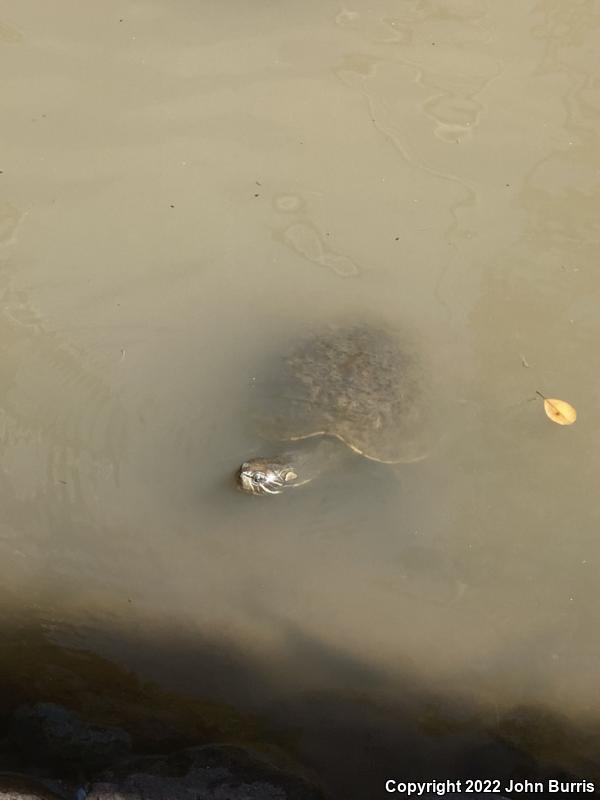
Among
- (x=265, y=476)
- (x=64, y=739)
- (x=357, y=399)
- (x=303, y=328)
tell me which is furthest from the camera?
(x=303, y=328)

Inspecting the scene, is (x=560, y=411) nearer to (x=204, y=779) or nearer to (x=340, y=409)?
(x=340, y=409)

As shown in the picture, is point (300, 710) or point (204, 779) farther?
point (300, 710)

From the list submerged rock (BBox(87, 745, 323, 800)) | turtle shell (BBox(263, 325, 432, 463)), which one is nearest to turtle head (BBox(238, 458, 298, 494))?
turtle shell (BBox(263, 325, 432, 463))

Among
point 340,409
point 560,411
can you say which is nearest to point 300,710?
point 340,409

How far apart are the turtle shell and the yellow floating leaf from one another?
1.58ft

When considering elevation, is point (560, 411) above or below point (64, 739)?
above

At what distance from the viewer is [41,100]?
14.8 ft

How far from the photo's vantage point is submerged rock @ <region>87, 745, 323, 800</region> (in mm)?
2529

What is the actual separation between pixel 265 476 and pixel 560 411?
122cm

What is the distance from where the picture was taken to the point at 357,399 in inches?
132

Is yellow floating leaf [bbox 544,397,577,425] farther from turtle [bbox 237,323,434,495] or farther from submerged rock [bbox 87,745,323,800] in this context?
submerged rock [bbox 87,745,323,800]

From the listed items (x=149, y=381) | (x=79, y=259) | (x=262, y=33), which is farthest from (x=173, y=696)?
(x=262, y=33)

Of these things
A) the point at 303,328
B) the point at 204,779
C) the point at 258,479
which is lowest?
the point at 204,779

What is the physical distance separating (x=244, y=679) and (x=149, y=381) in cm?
132
